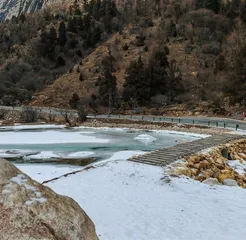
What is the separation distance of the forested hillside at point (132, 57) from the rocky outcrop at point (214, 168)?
19028 millimetres

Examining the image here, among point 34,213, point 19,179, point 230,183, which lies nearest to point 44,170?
point 230,183

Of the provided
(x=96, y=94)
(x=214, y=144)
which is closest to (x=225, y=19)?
(x=96, y=94)

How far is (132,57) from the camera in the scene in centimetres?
5188

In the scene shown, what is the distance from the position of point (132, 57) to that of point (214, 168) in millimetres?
43152

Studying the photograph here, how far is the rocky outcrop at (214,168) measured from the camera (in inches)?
360

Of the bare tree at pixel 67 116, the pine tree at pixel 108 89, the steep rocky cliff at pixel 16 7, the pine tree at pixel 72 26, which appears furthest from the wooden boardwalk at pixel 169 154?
the steep rocky cliff at pixel 16 7

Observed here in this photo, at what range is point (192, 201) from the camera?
644 cm

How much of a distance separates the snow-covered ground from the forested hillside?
25.7 m

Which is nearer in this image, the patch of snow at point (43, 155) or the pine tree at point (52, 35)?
the patch of snow at point (43, 155)

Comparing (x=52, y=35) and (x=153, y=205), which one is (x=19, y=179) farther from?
(x=52, y=35)

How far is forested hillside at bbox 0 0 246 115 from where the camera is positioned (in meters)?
38.7

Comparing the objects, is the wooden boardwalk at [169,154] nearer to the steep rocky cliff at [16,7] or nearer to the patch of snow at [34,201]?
the patch of snow at [34,201]

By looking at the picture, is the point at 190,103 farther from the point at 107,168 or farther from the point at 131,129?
the point at 107,168

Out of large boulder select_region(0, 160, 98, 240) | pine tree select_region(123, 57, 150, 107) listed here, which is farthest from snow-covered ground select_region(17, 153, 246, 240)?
pine tree select_region(123, 57, 150, 107)
